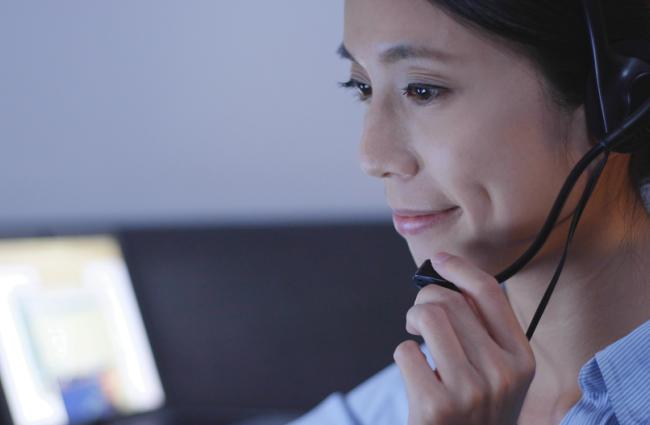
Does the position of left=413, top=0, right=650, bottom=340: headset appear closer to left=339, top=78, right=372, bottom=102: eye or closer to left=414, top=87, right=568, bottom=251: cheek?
left=414, top=87, right=568, bottom=251: cheek

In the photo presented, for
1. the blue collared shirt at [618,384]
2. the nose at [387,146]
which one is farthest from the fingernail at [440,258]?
the blue collared shirt at [618,384]

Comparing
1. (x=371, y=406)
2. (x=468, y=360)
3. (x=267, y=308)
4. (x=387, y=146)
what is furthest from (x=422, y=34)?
(x=267, y=308)

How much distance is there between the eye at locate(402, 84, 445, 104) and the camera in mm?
950

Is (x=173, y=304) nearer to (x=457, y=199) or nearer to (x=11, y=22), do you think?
(x=11, y=22)

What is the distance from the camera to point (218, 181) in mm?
1966

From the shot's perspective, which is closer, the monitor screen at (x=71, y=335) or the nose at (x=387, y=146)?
the nose at (x=387, y=146)

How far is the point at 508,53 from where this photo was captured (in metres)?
0.93

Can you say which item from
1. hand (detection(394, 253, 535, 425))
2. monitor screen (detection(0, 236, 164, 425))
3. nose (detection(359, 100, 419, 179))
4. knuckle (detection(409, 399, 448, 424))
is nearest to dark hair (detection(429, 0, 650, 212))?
nose (detection(359, 100, 419, 179))

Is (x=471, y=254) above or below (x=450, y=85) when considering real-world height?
below

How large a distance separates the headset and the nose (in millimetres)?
127

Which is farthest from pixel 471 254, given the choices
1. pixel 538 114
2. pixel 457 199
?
pixel 538 114

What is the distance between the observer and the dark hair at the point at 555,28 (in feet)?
2.97

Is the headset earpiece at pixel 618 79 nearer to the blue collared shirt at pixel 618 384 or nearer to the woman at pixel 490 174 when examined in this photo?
the woman at pixel 490 174

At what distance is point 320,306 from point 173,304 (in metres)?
0.34
